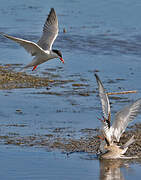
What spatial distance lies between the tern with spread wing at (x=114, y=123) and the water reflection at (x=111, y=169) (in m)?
0.23

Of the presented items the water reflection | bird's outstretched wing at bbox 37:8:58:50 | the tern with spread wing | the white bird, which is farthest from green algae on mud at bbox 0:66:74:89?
the water reflection

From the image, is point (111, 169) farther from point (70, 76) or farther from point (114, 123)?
point (70, 76)

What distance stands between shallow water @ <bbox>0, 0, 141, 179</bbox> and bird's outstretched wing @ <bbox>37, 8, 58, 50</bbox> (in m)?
1.03

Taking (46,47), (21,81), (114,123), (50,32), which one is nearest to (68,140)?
(114,123)

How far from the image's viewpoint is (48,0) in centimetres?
2461

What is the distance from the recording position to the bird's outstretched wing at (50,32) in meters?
10.3

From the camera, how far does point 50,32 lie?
10.5 m

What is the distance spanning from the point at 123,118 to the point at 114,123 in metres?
0.15

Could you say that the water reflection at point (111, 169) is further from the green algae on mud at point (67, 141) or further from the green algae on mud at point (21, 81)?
the green algae on mud at point (21, 81)


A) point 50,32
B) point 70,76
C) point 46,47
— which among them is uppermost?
point 50,32

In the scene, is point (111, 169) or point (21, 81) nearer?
point (111, 169)

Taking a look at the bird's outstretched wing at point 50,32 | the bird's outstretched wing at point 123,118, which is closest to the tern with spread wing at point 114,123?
the bird's outstretched wing at point 123,118

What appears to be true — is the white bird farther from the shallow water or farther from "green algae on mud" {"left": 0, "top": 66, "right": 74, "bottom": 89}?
"green algae on mud" {"left": 0, "top": 66, "right": 74, "bottom": 89}

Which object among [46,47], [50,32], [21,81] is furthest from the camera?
Result: [21,81]
